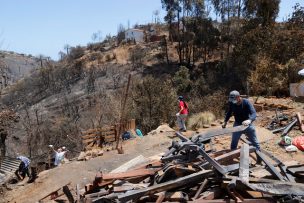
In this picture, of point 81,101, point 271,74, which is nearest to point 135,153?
point 271,74

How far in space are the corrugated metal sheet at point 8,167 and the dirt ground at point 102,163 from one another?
24.6 inches

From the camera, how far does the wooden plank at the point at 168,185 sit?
6614 mm

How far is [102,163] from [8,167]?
3949mm

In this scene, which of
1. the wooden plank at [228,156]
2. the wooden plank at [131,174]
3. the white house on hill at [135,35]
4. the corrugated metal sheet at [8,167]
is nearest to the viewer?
the wooden plank at [228,156]

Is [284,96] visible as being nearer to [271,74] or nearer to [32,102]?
[271,74]

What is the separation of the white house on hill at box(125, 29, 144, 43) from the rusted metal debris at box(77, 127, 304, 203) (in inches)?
2221

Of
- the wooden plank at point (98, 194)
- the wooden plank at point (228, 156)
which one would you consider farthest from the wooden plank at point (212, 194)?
the wooden plank at point (98, 194)

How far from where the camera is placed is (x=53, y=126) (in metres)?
30.4

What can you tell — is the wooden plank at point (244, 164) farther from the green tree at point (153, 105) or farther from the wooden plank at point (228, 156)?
the green tree at point (153, 105)

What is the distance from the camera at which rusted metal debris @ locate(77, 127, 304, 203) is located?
6.29m

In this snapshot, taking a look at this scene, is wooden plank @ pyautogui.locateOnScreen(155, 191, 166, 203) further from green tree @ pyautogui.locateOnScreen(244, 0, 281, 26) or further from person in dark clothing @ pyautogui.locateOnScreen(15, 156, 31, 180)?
green tree @ pyautogui.locateOnScreen(244, 0, 281, 26)

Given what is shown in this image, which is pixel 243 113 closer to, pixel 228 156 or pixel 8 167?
pixel 228 156

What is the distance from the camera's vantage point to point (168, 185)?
669cm

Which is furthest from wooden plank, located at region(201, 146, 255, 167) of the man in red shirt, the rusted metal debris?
the man in red shirt
